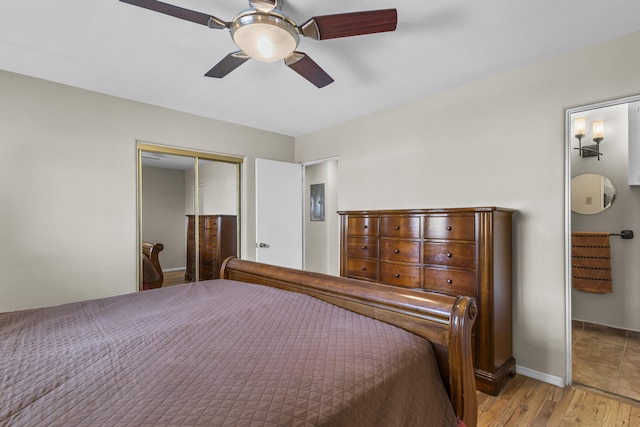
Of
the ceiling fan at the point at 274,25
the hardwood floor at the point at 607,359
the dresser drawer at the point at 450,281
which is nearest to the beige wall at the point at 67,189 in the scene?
the ceiling fan at the point at 274,25

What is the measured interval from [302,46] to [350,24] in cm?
72

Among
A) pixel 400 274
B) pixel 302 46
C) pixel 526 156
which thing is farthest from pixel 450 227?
pixel 302 46

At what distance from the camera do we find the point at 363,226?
3082 millimetres

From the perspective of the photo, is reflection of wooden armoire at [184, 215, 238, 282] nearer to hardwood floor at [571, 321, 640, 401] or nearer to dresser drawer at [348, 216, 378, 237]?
dresser drawer at [348, 216, 378, 237]

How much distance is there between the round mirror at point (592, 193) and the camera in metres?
3.38

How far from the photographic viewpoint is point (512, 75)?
254cm

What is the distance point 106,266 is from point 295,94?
2.46 meters

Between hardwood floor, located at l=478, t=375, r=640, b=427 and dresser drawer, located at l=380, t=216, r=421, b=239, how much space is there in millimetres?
1282

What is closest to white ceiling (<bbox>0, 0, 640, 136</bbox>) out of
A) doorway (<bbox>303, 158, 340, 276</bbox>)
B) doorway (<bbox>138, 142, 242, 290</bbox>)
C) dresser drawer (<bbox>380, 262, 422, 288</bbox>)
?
doorway (<bbox>138, 142, 242, 290</bbox>)

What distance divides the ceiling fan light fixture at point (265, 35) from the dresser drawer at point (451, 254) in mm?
1810

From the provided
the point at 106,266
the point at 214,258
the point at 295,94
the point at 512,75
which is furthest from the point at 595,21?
the point at 106,266

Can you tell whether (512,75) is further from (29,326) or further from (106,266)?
(106,266)

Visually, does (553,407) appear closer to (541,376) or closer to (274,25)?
(541,376)

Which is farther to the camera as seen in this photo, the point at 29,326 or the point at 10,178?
the point at 10,178
